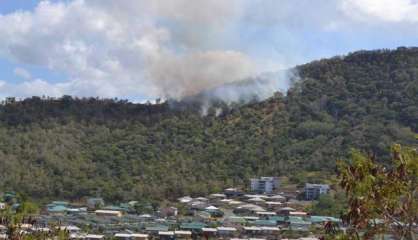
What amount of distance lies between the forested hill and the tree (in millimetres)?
65967

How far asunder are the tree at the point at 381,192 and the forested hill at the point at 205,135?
65967 mm

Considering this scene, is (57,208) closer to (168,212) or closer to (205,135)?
(168,212)

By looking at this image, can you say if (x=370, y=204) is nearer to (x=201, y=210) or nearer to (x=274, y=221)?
(x=274, y=221)

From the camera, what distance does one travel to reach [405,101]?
9800 centimetres

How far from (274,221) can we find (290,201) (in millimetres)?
10804

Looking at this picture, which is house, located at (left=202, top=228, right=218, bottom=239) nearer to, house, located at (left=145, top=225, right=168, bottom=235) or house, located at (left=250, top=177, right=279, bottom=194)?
house, located at (left=145, top=225, right=168, bottom=235)

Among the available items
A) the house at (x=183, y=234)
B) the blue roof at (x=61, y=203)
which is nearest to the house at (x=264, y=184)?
the blue roof at (x=61, y=203)

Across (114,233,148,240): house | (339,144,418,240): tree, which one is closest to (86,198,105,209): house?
(114,233,148,240): house

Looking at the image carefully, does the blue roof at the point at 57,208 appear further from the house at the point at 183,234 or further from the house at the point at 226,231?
the house at the point at 226,231

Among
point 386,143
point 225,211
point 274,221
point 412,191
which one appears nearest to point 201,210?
point 225,211

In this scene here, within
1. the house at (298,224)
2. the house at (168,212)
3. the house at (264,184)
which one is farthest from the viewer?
the house at (264,184)

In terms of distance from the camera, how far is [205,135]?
3925 inches

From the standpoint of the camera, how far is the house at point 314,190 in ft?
248

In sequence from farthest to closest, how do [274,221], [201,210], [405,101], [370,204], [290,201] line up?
1. [405,101]
2. [290,201]
3. [201,210]
4. [274,221]
5. [370,204]
